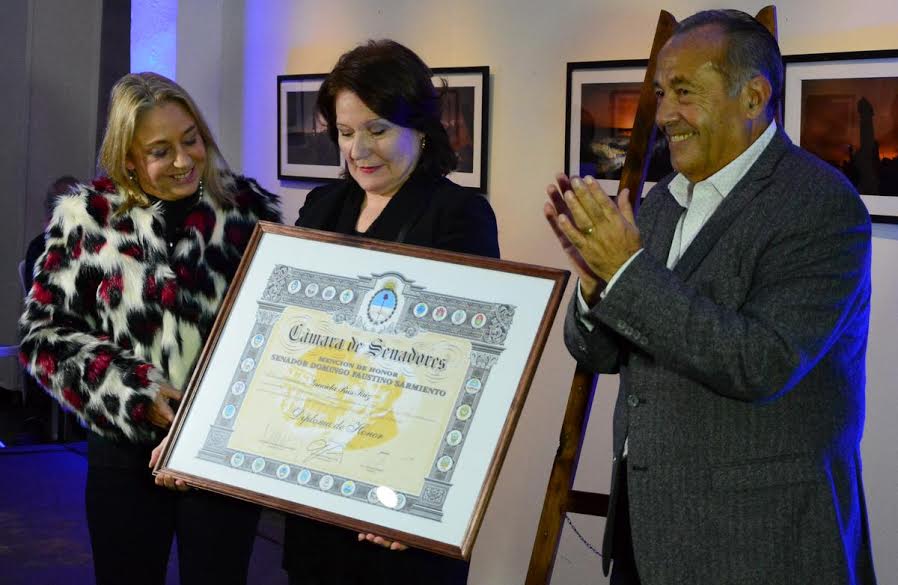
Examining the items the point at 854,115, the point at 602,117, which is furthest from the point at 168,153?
the point at 854,115

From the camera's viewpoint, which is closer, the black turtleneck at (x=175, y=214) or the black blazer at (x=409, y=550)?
the black blazer at (x=409, y=550)

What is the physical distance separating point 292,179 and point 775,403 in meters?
3.85

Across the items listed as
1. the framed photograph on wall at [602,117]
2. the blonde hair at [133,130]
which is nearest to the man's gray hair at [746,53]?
the blonde hair at [133,130]

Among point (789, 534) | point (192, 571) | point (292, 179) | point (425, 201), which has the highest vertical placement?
point (292, 179)

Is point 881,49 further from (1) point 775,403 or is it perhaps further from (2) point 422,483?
(2) point 422,483

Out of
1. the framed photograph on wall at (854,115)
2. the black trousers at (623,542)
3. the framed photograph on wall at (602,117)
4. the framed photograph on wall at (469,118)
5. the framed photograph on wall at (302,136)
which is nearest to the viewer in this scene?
the black trousers at (623,542)

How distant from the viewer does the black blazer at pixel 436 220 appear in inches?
97.0

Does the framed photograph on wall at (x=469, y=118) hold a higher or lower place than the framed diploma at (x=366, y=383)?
higher

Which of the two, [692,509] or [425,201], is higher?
[425,201]

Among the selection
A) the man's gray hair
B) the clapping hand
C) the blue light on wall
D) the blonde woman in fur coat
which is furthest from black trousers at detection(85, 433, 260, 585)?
the blue light on wall

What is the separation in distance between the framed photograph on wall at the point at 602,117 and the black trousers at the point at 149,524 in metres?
2.02

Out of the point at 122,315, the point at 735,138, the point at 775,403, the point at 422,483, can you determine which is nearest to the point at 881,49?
the point at 735,138

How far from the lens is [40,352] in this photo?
2793mm
